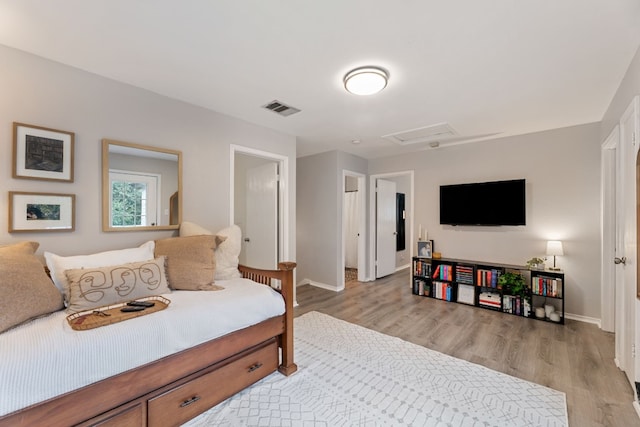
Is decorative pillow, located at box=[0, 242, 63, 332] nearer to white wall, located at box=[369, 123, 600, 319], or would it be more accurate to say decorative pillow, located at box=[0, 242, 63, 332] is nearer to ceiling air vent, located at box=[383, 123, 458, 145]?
ceiling air vent, located at box=[383, 123, 458, 145]

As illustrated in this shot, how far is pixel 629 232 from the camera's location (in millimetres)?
1978

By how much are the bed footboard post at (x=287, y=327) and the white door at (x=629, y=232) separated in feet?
7.91

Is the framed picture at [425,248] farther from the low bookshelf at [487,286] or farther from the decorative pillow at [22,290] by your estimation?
the decorative pillow at [22,290]

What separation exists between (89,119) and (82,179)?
478 millimetres

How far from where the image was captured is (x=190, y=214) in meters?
2.69

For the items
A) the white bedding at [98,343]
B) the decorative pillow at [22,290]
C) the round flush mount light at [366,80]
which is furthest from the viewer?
the round flush mount light at [366,80]

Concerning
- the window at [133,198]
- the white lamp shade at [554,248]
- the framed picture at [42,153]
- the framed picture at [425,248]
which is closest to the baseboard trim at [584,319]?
the white lamp shade at [554,248]

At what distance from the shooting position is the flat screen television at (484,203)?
12.1ft

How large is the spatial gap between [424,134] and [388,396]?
3170 millimetres

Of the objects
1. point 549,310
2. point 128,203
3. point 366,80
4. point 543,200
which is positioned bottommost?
point 549,310

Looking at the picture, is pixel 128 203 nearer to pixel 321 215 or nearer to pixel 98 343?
pixel 98 343

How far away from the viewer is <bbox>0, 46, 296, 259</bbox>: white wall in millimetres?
1835

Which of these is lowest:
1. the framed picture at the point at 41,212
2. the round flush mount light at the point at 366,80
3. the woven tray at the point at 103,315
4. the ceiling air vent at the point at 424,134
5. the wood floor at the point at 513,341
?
the wood floor at the point at 513,341

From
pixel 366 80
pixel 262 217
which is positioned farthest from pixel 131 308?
pixel 262 217
